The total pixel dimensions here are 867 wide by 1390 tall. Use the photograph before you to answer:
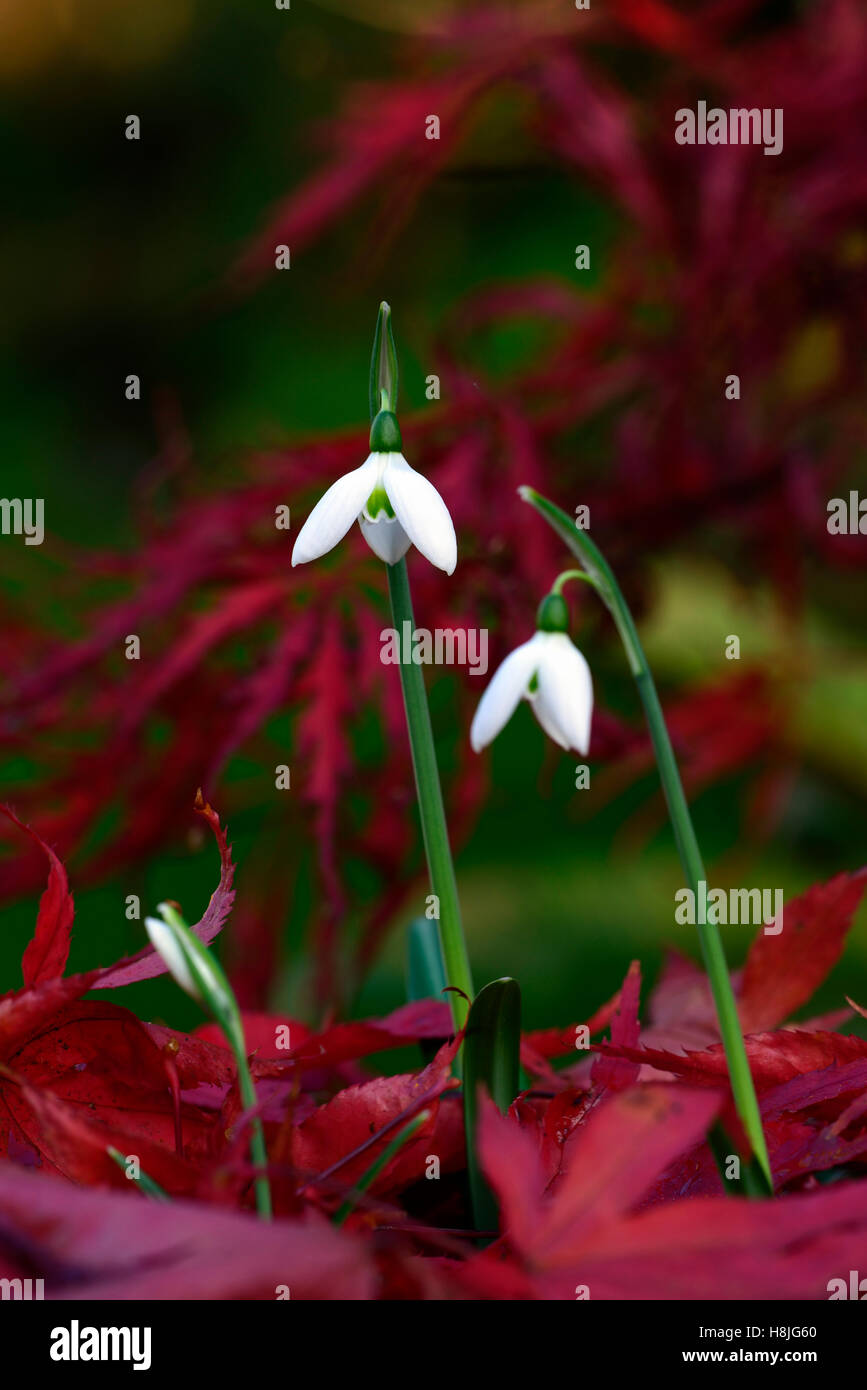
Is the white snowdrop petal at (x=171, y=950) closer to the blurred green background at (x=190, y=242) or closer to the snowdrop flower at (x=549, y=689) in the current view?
the snowdrop flower at (x=549, y=689)

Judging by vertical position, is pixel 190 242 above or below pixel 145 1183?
above

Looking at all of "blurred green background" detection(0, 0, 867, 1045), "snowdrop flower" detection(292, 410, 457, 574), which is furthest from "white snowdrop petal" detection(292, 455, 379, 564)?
"blurred green background" detection(0, 0, 867, 1045)

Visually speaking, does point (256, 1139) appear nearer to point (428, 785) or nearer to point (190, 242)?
point (428, 785)

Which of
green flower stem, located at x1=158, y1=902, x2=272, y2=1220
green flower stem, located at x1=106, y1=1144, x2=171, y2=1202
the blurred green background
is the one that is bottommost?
green flower stem, located at x1=106, y1=1144, x2=171, y2=1202

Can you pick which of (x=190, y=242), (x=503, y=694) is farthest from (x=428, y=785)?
(x=190, y=242)

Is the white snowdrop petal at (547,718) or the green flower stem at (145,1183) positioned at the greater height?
the white snowdrop petal at (547,718)

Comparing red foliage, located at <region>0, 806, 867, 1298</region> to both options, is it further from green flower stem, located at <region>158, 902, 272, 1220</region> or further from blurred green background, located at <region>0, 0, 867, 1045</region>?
blurred green background, located at <region>0, 0, 867, 1045</region>

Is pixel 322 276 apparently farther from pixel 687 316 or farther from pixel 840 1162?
pixel 840 1162

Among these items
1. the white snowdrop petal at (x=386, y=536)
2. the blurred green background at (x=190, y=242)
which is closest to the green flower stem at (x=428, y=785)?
→ the white snowdrop petal at (x=386, y=536)
